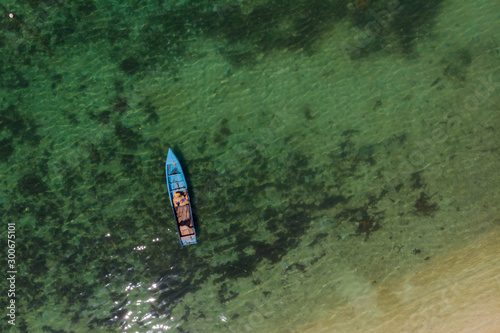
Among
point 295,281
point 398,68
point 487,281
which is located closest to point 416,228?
point 487,281

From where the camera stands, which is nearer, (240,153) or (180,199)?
(180,199)

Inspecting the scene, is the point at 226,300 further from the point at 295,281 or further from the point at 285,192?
the point at 285,192

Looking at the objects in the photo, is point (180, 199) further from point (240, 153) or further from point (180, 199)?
point (240, 153)

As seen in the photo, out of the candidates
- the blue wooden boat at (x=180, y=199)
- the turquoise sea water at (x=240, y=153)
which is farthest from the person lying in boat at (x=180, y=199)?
the turquoise sea water at (x=240, y=153)

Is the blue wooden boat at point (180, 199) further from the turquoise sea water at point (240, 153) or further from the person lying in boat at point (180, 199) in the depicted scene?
the turquoise sea water at point (240, 153)

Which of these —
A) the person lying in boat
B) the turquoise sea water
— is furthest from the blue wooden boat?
the turquoise sea water

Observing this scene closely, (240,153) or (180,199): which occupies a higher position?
(240,153)

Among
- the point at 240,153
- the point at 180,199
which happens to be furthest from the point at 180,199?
the point at 240,153

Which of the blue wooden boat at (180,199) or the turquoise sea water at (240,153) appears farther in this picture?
the turquoise sea water at (240,153)
